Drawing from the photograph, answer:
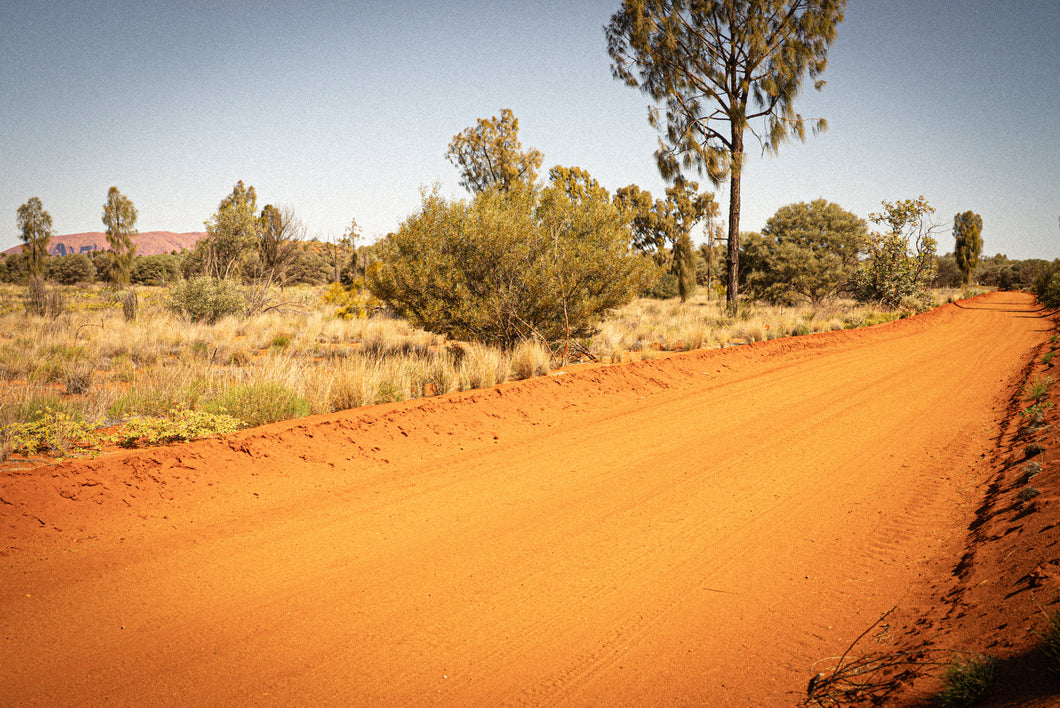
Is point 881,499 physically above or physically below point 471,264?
below

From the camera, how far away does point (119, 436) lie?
559 centimetres

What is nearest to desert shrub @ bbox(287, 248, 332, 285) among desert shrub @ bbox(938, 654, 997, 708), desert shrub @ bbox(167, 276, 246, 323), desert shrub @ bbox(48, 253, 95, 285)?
desert shrub @ bbox(48, 253, 95, 285)

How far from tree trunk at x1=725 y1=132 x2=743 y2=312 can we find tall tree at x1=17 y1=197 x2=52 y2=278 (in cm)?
4331

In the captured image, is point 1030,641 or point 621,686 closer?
point 1030,641

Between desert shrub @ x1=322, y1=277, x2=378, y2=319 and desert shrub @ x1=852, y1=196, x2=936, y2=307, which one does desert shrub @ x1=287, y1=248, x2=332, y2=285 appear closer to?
desert shrub @ x1=322, y1=277, x2=378, y2=319

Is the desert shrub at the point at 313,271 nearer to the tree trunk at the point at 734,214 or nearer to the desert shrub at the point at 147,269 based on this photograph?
the desert shrub at the point at 147,269

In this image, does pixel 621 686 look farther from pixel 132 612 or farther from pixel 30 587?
pixel 30 587

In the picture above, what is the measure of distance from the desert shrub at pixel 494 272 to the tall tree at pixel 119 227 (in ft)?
124

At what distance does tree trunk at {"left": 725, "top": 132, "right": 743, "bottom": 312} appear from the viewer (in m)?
18.4

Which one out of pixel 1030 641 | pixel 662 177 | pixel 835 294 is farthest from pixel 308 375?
pixel 835 294

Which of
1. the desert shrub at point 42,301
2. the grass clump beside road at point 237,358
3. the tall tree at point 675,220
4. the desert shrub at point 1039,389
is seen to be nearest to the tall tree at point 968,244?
the tall tree at point 675,220

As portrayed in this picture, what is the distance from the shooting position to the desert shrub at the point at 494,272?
1059cm

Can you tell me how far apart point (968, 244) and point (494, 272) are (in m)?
72.6

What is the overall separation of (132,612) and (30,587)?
865mm
